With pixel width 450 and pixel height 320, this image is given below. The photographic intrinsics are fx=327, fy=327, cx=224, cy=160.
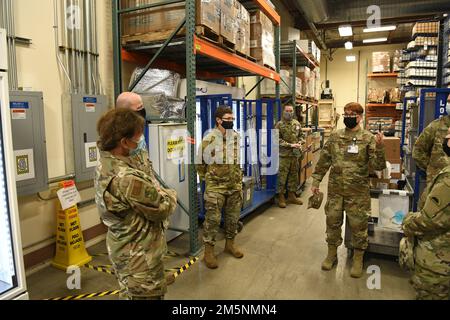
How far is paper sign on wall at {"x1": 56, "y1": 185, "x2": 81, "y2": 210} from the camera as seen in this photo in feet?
11.0

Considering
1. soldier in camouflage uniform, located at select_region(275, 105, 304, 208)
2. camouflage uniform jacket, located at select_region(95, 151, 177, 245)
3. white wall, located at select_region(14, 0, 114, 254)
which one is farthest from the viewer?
soldier in camouflage uniform, located at select_region(275, 105, 304, 208)

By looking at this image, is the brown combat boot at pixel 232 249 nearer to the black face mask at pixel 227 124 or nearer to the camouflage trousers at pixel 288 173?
the black face mask at pixel 227 124

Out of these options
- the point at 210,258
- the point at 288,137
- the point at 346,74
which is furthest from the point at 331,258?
the point at 346,74

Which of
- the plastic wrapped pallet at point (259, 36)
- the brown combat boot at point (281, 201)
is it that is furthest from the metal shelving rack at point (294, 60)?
the brown combat boot at point (281, 201)

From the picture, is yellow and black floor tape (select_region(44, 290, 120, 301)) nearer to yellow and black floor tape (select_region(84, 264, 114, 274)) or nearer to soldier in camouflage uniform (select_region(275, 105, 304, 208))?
yellow and black floor tape (select_region(84, 264, 114, 274))

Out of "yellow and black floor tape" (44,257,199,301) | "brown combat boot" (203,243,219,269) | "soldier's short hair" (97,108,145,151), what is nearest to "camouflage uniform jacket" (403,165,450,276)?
"soldier's short hair" (97,108,145,151)

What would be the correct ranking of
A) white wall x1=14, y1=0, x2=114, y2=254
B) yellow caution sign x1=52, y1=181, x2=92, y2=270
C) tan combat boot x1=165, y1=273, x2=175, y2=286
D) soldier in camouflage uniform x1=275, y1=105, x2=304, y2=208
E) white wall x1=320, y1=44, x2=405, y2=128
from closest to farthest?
tan combat boot x1=165, y1=273, x2=175, y2=286 < white wall x1=14, y1=0, x2=114, y2=254 < yellow caution sign x1=52, y1=181, x2=92, y2=270 < soldier in camouflage uniform x1=275, y1=105, x2=304, y2=208 < white wall x1=320, y1=44, x2=405, y2=128

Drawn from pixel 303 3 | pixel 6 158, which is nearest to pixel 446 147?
pixel 6 158

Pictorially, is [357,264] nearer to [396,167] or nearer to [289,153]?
[289,153]

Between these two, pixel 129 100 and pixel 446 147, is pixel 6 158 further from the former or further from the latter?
pixel 446 147

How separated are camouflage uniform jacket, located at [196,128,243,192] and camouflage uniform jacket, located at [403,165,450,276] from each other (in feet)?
6.47

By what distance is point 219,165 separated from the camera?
3680 millimetres

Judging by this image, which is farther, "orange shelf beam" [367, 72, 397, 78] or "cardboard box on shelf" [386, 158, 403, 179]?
"orange shelf beam" [367, 72, 397, 78]

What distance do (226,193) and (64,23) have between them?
260cm
